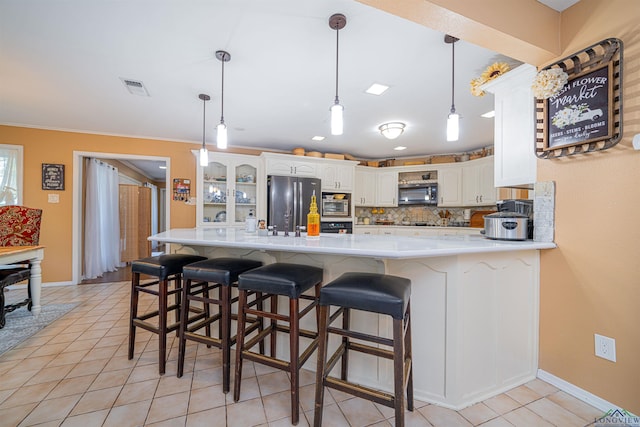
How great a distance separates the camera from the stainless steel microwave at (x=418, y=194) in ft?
16.9

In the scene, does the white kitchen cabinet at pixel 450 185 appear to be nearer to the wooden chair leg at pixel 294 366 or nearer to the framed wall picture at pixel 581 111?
the framed wall picture at pixel 581 111

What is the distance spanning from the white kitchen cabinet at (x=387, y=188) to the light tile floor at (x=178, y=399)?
4.00 metres

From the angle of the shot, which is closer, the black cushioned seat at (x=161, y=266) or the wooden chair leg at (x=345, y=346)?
the wooden chair leg at (x=345, y=346)

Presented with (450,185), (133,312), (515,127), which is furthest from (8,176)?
(450,185)

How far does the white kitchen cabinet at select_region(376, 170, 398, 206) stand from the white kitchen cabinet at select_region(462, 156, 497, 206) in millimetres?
1216

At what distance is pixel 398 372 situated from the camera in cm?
121

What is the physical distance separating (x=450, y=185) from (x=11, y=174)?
6831 mm

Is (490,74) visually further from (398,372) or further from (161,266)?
(161,266)

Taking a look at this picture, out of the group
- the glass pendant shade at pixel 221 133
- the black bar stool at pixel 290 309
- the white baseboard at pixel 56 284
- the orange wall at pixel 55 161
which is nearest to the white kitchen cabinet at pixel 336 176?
the glass pendant shade at pixel 221 133

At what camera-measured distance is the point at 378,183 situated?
5598 mm

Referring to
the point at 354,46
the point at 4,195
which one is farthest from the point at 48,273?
the point at 354,46

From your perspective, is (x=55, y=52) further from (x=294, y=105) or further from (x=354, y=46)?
(x=354, y=46)

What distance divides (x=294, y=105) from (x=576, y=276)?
111 inches

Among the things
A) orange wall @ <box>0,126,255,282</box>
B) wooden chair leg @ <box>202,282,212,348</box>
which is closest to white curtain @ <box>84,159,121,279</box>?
orange wall @ <box>0,126,255,282</box>
